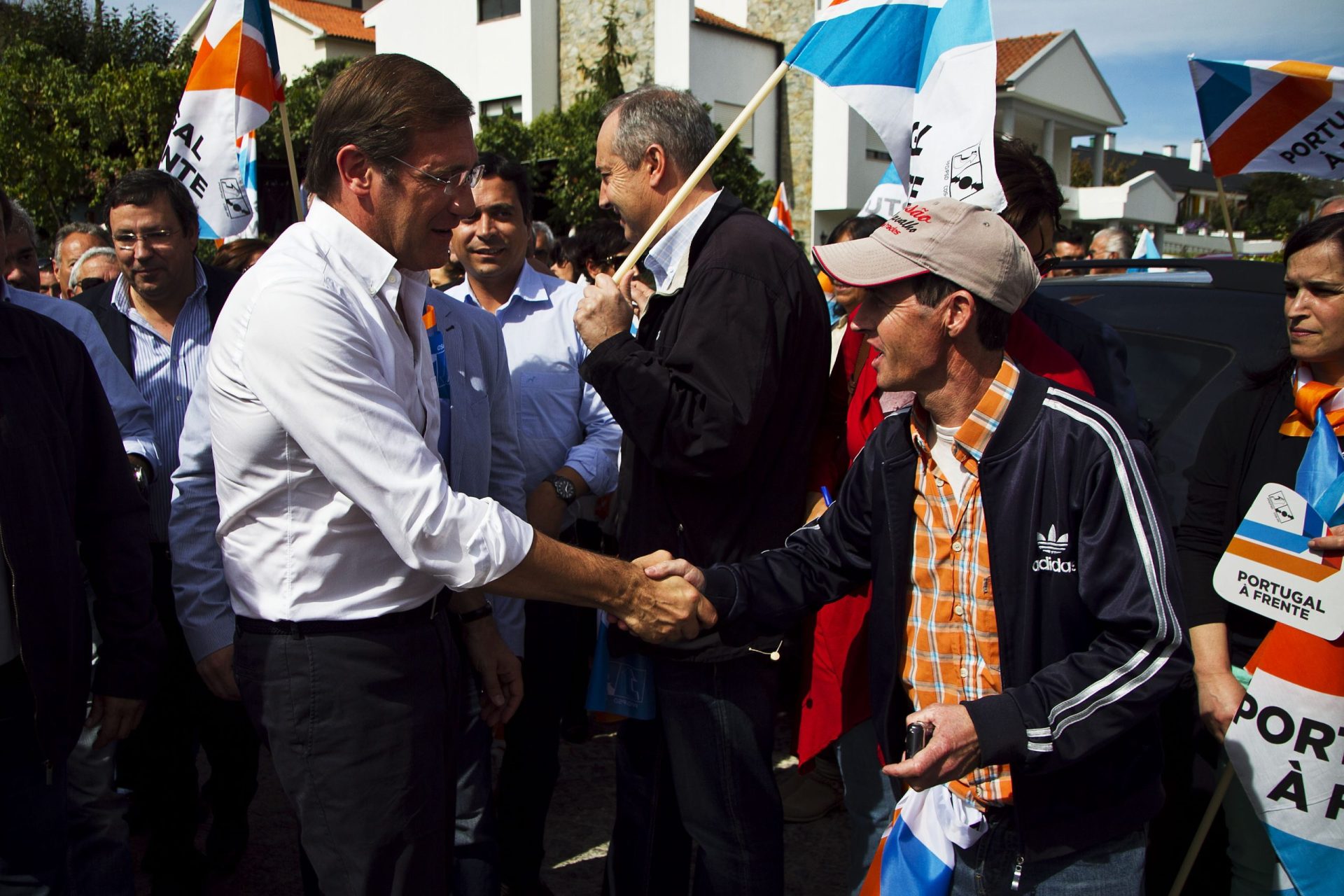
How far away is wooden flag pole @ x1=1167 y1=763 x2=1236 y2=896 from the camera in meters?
2.48

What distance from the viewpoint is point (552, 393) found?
3.69 metres

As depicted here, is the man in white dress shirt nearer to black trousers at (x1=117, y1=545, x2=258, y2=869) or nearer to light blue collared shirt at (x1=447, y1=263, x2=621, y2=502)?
light blue collared shirt at (x1=447, y1=263, x2=621, y2=502)

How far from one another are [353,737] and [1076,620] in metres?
1.44

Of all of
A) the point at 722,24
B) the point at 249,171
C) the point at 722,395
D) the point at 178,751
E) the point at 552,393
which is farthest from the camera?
the point at 722,24

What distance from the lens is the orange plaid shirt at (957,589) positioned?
6.71ft

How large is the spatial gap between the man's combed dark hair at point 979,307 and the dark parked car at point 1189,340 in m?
1.20

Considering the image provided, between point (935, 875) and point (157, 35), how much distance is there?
38052mm

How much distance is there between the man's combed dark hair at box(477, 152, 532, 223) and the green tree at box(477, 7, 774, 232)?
56.8 feet

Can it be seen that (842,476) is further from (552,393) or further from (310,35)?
(310,35)

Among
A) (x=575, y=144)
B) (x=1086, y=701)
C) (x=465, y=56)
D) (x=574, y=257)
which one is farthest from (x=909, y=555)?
(x=465, y=56)

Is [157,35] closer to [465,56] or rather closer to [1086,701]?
[465,56]

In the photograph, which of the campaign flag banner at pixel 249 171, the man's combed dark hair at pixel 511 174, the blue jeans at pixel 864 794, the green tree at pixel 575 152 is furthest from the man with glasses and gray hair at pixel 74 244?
the green tree at pixel 575 152

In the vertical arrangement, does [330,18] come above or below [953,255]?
above

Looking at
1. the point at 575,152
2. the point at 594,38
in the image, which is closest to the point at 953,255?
the point at 575,152
